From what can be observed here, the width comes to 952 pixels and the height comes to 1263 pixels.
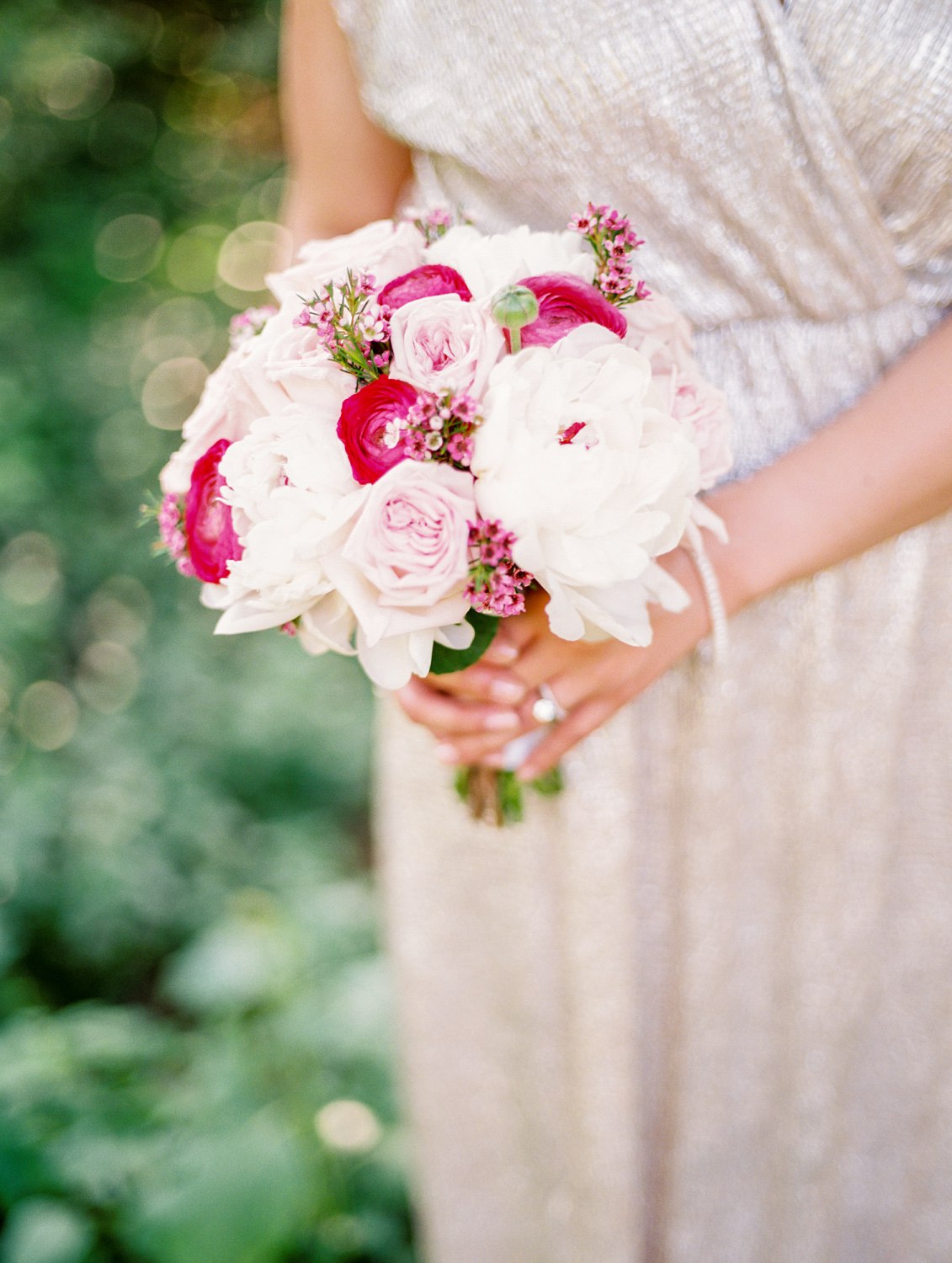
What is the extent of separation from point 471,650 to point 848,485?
1.34 ft

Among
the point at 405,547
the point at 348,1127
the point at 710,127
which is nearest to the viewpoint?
the point at 405,547

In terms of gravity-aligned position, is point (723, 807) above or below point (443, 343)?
below

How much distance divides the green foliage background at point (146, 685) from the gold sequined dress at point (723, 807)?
22.3 inches

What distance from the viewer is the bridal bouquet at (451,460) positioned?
63 cm

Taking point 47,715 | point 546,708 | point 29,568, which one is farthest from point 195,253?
point 546,708

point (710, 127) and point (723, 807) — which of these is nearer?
point (710, 127)

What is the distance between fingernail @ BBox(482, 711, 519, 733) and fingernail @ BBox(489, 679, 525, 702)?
2cm

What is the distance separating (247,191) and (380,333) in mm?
2217

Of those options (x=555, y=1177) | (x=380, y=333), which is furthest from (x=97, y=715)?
(x=380, y=333)

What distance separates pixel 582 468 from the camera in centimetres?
62

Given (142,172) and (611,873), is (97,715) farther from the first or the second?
(611,873)

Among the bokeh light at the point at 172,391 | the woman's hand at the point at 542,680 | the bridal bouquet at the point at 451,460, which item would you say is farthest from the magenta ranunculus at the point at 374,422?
the bokeh light at the point at 172,391

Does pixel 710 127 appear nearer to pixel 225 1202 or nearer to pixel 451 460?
pixel 451 460

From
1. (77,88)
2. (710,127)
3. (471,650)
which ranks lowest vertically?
(77,88)
